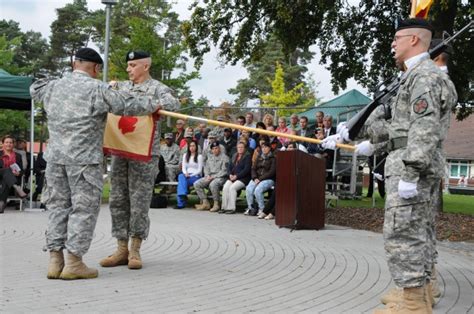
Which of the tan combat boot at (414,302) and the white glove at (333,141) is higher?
the white glove at (333,141)

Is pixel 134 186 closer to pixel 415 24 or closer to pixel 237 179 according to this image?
pixel 415 24

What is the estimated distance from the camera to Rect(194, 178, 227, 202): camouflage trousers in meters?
Answer: 13.1

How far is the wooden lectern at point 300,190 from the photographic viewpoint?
32.2 ft

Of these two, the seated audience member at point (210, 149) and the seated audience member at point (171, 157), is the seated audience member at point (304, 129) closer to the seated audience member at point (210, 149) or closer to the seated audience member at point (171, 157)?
the seated audience member at point (210, 149)

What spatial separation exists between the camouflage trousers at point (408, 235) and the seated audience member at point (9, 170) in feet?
31.6

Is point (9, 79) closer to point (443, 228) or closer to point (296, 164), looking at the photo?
point (296, 164)

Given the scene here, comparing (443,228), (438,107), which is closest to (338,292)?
(438,107)

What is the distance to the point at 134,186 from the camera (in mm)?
6105

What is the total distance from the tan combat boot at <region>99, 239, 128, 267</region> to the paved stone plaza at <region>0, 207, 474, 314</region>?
0.34 feet

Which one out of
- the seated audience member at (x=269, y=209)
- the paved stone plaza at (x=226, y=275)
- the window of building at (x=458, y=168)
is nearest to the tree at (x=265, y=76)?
the window of building at (x=458, y=168)

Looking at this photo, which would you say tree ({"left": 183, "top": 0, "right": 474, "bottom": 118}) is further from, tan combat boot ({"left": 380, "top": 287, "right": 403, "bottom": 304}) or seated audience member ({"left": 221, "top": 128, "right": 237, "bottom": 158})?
tan combat boot ({"left": 380, "top": 287, "right": 403, "bottom": 304})

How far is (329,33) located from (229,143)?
14.1ft

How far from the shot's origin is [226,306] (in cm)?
466

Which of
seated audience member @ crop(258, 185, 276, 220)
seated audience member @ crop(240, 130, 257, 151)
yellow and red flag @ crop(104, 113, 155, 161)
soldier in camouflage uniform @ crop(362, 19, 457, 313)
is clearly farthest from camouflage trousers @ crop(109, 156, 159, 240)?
seated audience member @ crop(240, 130, 257, 151)
